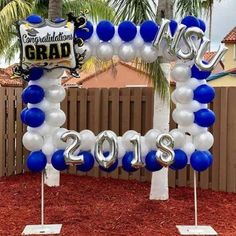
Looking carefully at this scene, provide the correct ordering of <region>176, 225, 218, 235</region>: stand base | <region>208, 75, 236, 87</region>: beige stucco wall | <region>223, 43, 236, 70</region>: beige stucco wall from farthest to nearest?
<region>223, 43, 236, 70</region>: beige stucco wall
<region>208, 75, 236, 87</region>: beige stucco wall
<region>176, 225, 218, 235</region>: stand base

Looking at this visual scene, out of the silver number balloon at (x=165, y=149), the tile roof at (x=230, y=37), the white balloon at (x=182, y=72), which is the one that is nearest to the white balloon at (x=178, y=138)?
the silver number balloon at (x=165, y=149)

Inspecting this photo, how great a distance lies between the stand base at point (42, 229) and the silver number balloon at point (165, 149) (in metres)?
1.47

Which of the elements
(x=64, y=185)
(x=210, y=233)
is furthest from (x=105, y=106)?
(x=210, y=233)

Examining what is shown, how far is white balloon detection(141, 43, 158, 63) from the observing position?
548 centimetres

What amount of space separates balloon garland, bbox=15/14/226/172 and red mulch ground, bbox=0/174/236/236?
2.34 ft

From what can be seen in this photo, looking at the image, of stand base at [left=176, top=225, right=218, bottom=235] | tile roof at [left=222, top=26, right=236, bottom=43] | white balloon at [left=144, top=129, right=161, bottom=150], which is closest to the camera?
stand base at [left=176, top=225, right=218, bottom=235]

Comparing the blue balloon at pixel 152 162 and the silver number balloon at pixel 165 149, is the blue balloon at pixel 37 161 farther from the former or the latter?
the silver number balloon at pixel 165 149

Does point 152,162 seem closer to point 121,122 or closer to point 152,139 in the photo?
point 152,139

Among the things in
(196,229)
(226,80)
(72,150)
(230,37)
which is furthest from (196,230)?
(230,37)

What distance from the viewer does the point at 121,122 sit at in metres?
8.20

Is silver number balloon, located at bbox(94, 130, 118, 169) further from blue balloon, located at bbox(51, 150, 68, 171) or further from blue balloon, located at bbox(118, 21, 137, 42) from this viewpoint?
blue balloon, located at bbox(118, 21, 137, 42)

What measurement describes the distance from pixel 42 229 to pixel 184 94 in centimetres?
238

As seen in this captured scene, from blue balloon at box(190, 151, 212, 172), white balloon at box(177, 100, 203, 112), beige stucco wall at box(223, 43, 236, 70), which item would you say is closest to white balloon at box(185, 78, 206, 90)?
white balloon at box(177, 100, 203, 112)

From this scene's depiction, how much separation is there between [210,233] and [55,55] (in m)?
2.75
